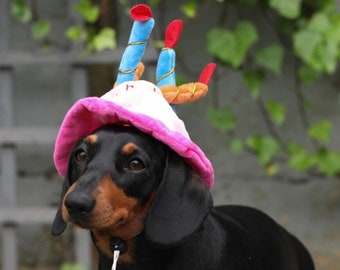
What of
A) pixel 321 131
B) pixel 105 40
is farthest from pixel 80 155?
pixel 321 131

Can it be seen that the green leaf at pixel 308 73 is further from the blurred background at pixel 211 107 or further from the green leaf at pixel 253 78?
the green leaf at pixel 253 78

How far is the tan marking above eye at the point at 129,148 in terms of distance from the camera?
2.15m

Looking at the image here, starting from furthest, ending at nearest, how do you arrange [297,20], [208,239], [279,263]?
[297,20]
[279,263]
[208,239]

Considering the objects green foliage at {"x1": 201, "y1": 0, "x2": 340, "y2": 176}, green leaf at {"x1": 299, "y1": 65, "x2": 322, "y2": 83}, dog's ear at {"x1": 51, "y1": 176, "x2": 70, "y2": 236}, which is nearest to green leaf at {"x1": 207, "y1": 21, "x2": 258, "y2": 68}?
green foliage at {"x1": 201, "y1": 0, "x2": 340, "y2": 176}

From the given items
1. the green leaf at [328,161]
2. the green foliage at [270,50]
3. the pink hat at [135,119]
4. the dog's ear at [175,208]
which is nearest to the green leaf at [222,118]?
the green foliage at [270,50]

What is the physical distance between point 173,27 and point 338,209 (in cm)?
193

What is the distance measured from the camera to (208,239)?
7.53 ft

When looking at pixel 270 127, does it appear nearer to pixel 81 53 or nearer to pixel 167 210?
pixel 81 53

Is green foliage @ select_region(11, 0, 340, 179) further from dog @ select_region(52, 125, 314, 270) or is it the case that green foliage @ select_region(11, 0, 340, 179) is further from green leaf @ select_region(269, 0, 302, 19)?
dog @ select_region(52, 125, 314, 270)

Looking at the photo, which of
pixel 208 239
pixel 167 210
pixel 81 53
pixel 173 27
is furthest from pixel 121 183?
pixel 81 53

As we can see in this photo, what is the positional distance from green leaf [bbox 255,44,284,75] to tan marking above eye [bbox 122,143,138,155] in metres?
1.78

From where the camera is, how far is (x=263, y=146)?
12.8 feet

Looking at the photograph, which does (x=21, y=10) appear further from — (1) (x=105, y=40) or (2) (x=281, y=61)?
(2) (x=281, y=61)

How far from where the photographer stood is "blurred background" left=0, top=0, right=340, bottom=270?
13.0 ft
